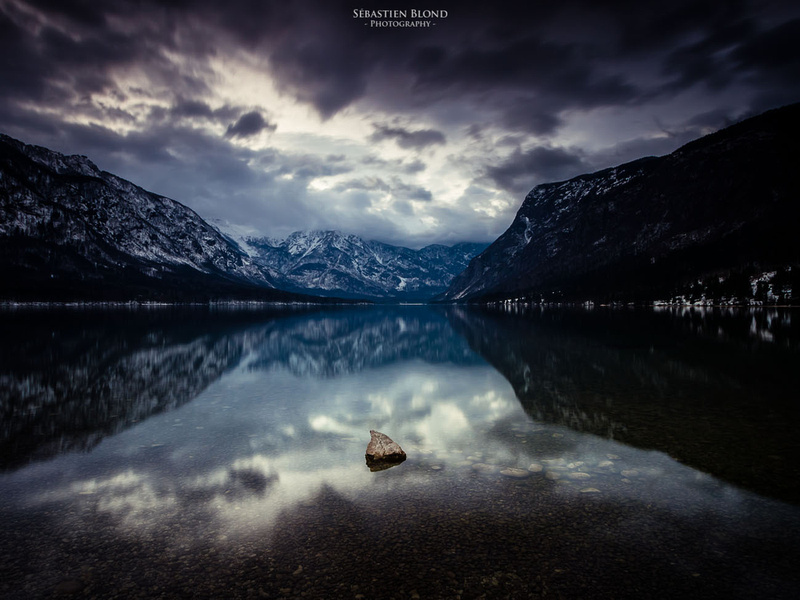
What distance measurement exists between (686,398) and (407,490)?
2536 cm

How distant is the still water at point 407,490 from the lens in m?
11.4

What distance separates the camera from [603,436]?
2312cm

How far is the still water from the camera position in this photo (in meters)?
11.4

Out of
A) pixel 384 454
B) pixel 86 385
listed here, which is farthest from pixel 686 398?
pixel 86 385

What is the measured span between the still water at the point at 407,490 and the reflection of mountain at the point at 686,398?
0.78 ft

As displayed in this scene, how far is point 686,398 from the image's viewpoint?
102 feet

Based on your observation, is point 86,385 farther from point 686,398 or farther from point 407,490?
point 686,398

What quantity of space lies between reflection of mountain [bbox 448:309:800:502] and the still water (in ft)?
0.78

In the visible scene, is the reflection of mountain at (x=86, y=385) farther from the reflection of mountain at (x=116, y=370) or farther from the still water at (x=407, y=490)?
the still water at (x=407, y=490)

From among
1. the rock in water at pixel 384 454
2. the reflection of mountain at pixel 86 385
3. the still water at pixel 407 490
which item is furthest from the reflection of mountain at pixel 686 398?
the reflection of mountain at pixel 86 385

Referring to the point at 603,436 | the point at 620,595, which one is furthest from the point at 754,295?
the point at 620,595

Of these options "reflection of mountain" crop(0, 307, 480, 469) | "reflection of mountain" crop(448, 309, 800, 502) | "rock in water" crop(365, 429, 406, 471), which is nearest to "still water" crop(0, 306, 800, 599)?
"reflection of mountain" crop(448, 309, 800, 502)

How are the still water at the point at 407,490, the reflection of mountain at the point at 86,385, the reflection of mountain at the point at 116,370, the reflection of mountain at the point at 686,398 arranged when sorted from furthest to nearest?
1. the reflection of mountain at the point at 116,370
2. the reflection of mountain at the point at 86,385
3. the reflection of mountain at the point at 686,398
4. the still water at the point at 407,490

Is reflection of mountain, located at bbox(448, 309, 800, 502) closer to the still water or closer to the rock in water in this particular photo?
the still water
